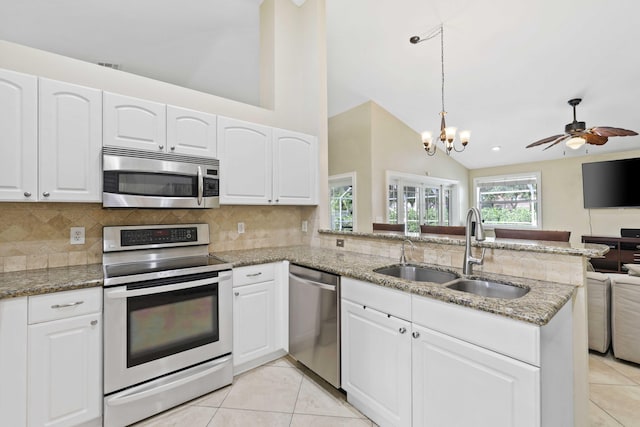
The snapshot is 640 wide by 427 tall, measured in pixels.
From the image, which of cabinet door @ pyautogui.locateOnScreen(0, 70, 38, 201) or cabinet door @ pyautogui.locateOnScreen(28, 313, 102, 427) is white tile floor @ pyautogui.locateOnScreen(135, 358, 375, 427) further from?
cabinet door @ pyautogui.locateOnScreen(0, 70, 38, 201)

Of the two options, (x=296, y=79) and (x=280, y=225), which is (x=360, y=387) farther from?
(x=296, y=79)

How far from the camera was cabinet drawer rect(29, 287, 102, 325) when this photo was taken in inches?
59.1

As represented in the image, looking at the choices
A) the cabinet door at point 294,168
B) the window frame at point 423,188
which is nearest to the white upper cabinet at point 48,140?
the cabinet door at point 294,168

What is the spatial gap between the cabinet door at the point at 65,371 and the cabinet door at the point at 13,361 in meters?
0.03

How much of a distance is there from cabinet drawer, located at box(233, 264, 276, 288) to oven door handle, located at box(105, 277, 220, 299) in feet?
0.66

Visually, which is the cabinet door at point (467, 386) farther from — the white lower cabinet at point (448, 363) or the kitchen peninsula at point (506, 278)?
the kitchen peninsula at point (506, 278)

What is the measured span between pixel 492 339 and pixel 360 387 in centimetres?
94

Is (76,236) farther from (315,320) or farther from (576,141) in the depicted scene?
(576,141)

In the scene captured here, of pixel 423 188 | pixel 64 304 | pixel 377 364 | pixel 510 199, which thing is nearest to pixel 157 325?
pixel 64 304

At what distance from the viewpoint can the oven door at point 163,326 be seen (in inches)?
65.9

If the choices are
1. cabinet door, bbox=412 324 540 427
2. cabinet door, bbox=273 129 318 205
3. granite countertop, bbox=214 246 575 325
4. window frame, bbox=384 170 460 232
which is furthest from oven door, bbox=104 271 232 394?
window frame, bbox=384 170 460 232

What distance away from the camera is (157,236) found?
89.5 inches

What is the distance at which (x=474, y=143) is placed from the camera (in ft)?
19.7

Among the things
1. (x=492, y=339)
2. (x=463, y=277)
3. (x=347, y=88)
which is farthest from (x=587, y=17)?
(x=492, y=339)
